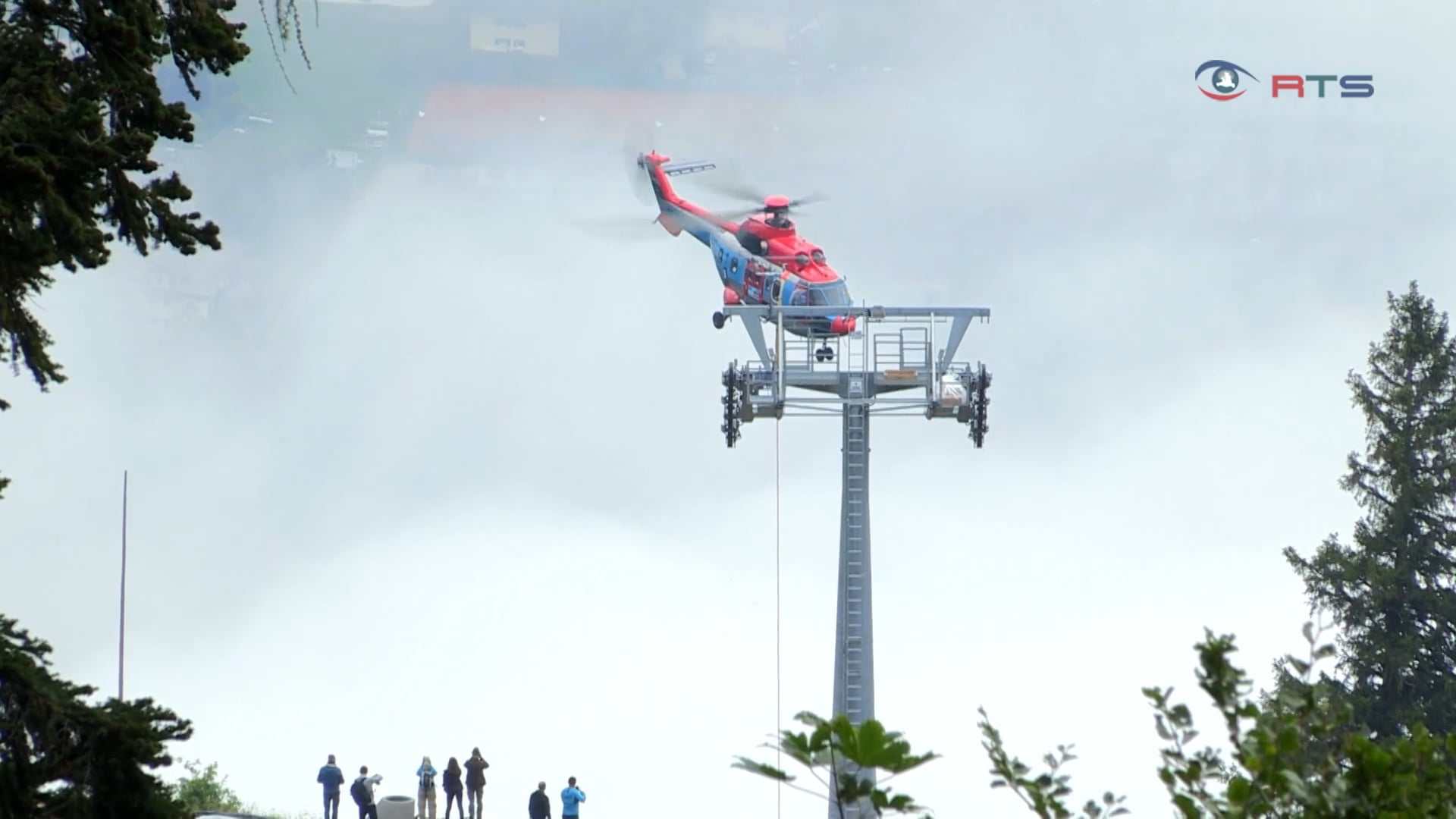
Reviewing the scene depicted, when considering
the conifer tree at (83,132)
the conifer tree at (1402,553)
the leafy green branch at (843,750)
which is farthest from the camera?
the conifer tree at (1402,553)

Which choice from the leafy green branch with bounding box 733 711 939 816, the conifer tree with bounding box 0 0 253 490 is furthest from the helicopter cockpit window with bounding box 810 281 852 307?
the leafy green branch with bounding box 733 711 939 816

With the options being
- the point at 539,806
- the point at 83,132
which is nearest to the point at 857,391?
the point at 539,806

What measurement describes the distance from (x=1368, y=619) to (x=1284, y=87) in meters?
49.1

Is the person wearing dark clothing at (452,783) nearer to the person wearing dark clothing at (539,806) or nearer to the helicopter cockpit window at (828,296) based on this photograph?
the person wearing dark clothing at (539,806)

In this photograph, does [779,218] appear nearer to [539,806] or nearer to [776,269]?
[776,269]

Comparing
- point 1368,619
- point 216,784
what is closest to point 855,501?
point 216,784

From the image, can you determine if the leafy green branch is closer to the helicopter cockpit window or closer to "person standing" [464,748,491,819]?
"person standing" [464,748,491,819]

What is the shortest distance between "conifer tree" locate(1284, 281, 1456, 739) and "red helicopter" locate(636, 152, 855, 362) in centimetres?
1587

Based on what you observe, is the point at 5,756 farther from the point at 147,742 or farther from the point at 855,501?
the point at 855,501

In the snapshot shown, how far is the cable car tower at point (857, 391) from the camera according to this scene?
1452 inches

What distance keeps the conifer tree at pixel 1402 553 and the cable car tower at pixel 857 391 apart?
15086 mm

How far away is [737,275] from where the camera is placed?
44625 millimetres

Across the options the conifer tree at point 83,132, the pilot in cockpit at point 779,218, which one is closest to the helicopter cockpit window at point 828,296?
the pilot in cockpit at point 779,218

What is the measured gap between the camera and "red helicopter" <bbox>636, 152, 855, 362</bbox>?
3969 cm
